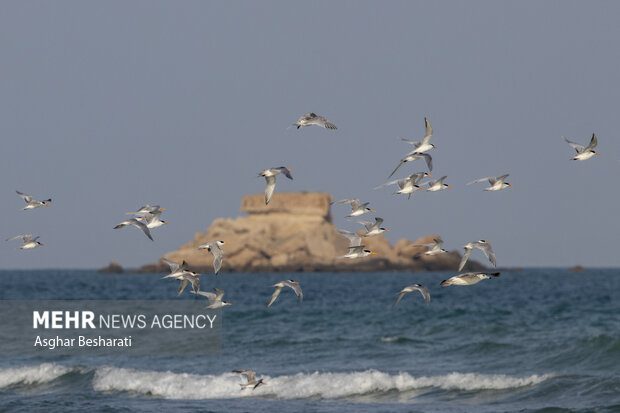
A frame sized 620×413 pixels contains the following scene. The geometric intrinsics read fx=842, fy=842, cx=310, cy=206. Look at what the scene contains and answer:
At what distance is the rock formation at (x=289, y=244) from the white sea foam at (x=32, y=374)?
10789cm

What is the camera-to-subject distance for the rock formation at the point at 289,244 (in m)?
145

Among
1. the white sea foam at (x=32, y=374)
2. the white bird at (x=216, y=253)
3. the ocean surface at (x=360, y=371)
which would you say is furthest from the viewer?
the white sea foam at (x=32, y=374)

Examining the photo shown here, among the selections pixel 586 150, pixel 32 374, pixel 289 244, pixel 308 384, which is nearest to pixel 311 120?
pixel 586 150

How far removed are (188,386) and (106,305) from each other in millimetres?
34918

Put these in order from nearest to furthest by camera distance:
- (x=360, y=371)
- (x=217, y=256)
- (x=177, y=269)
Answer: (x=217, y=256) < (x=177, y=269) < (x=360, y=371)

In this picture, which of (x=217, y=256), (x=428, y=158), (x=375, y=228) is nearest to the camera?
(x=217, y=256)

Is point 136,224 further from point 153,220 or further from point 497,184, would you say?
point 497,184

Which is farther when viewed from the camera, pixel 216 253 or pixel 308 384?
pixel 308 384

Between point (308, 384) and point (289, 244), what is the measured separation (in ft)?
404

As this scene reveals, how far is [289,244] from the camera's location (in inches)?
5871

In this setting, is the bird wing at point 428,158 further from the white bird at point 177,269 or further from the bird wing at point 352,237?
the white bird at point 177,269

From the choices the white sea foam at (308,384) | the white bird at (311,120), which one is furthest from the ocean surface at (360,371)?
the white bird at (311,120)

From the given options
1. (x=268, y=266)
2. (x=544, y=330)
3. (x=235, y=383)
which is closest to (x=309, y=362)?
(x=235, y=383)

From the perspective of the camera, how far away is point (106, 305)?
5991cm
